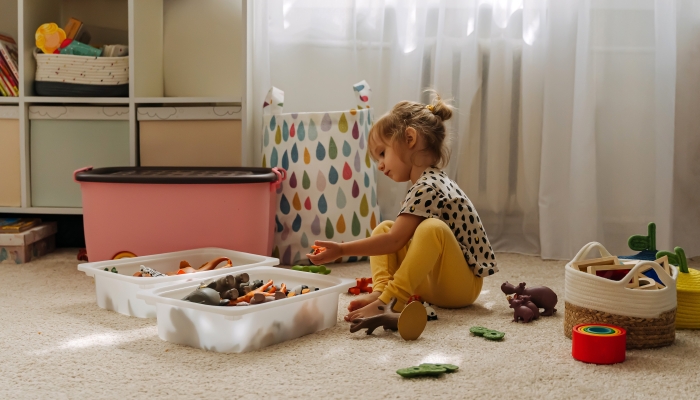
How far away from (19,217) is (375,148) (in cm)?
129

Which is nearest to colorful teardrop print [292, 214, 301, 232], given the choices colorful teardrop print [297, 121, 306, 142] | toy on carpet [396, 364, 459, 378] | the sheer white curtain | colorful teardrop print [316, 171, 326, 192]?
colorful teardrop print [316, 171, 326, 192]

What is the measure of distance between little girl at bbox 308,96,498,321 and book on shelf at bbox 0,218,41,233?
109cm

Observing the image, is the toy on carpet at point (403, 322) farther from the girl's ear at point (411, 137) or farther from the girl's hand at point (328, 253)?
the girl's ear at point (411, 137)

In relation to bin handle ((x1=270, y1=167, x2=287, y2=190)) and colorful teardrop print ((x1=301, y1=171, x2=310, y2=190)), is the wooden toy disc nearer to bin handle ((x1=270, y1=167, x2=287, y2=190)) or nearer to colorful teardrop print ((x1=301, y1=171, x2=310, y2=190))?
bin handle ((x1=270, y1=167, x2=287, y2=190))

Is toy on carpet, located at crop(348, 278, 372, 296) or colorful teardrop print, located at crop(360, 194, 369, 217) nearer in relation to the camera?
toy on carpet, located at crop(348, 278, 372, 296)

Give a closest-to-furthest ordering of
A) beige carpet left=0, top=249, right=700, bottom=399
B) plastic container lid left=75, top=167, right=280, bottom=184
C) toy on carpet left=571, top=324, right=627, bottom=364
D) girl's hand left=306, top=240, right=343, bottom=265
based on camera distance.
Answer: beige carpet left=0, top=249, right=700, bottom=399
toy on carpet left=571, top=324, right=627, bottom=364
girl's hand left=306, top=240, right=343, bottom=265
plastic container lid left=75, top=167, right=280, bottom=184

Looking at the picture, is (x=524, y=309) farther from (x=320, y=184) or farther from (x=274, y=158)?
(x=274, y=158)

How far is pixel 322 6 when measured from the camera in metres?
2.13

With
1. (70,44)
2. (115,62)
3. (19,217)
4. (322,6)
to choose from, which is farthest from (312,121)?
(19,217)

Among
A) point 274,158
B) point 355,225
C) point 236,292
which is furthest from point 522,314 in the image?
point 274,158

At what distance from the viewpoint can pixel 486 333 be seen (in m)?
1.16

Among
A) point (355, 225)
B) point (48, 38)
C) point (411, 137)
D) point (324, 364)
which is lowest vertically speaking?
point (324, 364)

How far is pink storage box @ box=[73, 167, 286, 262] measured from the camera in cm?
166

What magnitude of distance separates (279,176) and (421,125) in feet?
1.73
